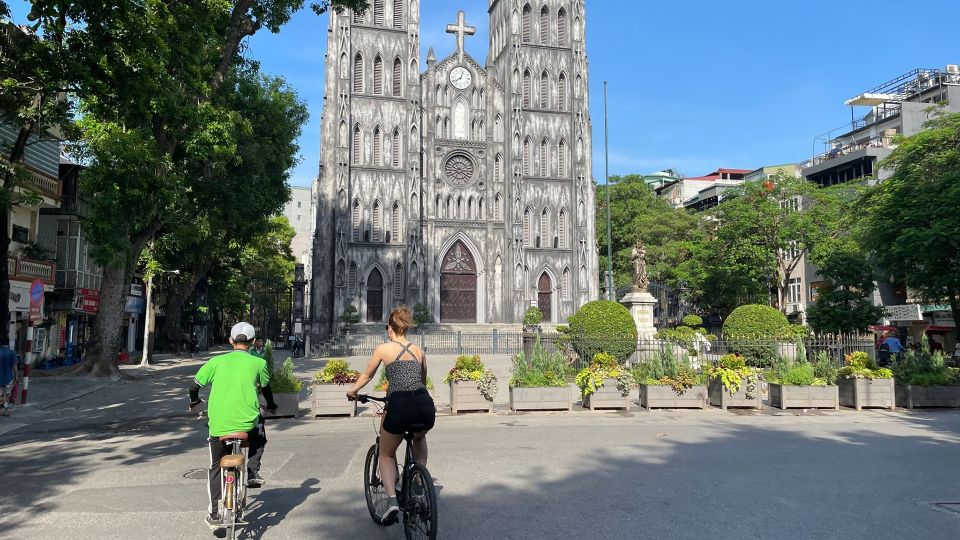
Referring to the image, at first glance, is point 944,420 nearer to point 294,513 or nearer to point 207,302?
point 294,513

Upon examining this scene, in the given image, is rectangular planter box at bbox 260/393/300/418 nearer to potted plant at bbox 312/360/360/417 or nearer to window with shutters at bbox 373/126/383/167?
potted plant at bbox 312/360/360/417

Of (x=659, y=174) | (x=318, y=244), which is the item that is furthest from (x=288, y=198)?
(x=659, y=174)

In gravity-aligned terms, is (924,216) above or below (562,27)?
below

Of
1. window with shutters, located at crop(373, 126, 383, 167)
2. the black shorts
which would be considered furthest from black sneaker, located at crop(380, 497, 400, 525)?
window with shutters, located at crop(373, 126, 383, 167)

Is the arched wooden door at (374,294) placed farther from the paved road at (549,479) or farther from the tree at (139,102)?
the paved road at (549,479)

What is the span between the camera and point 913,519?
5.73 m

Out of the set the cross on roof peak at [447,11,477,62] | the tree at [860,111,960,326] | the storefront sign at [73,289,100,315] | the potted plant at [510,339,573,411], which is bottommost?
the potted plant at [510,339,573,411]

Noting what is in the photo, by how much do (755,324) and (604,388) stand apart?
943 cm

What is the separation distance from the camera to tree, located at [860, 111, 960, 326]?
23.3 m

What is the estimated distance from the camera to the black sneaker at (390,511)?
496 cm

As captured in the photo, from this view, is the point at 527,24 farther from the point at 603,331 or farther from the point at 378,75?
the point at 603,331

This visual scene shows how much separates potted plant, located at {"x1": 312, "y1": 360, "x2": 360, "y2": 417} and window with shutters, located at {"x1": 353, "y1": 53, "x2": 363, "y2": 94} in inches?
1331

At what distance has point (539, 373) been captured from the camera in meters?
13.6

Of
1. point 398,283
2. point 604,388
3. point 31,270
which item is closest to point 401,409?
point 604,388
